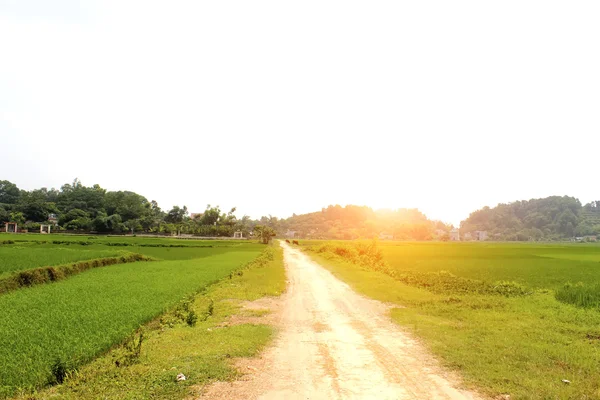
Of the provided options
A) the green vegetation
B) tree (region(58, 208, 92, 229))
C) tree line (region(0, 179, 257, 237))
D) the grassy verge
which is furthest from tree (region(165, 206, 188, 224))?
the green vegetation

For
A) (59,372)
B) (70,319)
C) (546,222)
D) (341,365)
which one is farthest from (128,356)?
(546,222)

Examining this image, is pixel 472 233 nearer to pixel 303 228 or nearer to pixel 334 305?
pixel 303 228

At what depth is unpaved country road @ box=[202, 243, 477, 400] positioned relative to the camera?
6.24 meters

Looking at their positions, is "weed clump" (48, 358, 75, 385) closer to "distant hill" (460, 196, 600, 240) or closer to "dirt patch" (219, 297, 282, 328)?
"dirt patch" (219, 297, 282, 328)

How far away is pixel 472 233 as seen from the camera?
195500mm

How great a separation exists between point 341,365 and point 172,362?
341 centimetres

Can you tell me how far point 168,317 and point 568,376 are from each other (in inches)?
417

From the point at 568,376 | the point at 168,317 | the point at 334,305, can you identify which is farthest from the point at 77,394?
the point at 334,305

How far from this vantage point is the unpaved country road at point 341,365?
6238 mm

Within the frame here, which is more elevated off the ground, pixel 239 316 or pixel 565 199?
pixel 565 199

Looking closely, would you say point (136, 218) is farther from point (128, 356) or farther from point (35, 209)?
point (128, 356)

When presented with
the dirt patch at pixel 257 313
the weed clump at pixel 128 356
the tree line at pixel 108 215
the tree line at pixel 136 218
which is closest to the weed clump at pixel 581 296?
the dirt patch at pixel 257 313

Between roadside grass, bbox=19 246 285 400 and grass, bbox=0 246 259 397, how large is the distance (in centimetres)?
46

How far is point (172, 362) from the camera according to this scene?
7.61 meters
